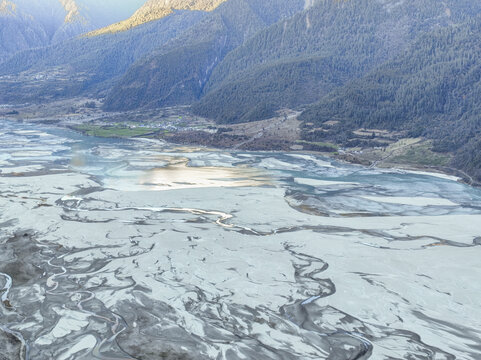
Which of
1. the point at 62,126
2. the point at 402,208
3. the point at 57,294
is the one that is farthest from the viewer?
the point at 62,126

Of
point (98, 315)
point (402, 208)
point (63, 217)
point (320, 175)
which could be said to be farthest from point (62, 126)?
point (98, 315)

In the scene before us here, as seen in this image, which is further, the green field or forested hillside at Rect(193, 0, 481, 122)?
forested hillside at Rect(193, 0, 481, 122)

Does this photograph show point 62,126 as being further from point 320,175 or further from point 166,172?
point 320,175

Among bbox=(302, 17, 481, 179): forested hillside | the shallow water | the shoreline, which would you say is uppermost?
bbox=(302, 17, 481, 179): forested hillside

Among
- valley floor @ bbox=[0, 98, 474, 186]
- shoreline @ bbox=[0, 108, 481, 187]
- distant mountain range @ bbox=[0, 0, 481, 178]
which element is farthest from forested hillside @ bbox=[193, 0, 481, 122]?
shoreline @ bbox=[0, 108, 481, 187]

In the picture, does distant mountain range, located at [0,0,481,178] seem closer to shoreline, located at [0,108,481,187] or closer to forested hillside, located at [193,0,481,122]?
forested hillside, located at [193,0,481,122]

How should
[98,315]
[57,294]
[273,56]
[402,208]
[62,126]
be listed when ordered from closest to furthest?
[98,315]
[57,294]
[402,208]
[62,126]
[273,56]

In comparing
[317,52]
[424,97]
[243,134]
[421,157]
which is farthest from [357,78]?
[421,157]
